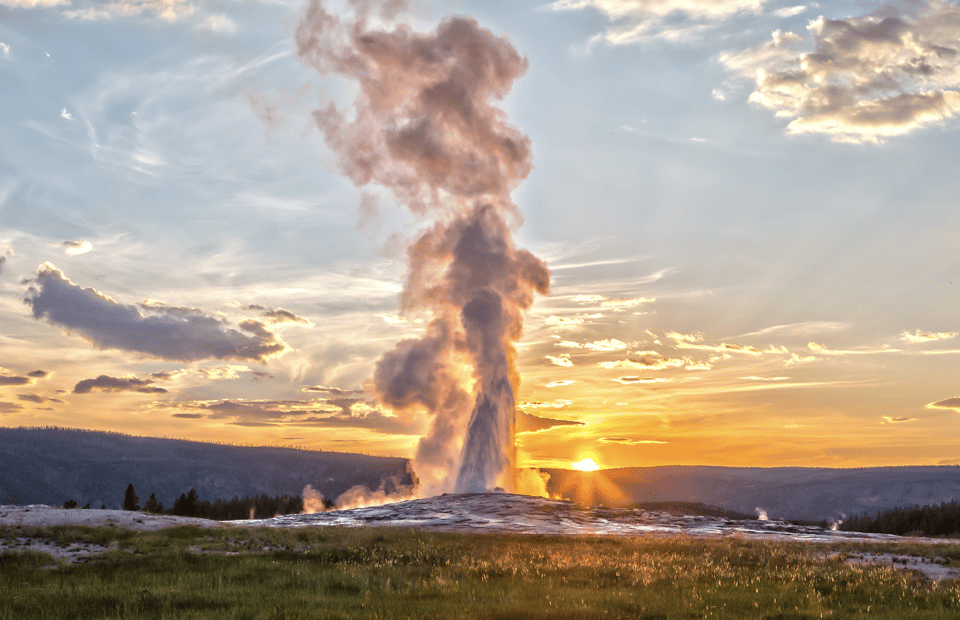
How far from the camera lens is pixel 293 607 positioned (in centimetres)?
1745

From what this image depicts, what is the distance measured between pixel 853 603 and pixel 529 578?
9145 millimetres

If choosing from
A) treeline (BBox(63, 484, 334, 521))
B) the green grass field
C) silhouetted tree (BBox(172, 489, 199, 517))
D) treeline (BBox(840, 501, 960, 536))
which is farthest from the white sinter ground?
treeline (BBox(840, 501, 960, 536))

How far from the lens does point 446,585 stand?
21.1 m

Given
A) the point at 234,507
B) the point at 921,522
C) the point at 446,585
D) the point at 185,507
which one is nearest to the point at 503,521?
the point at 446,585

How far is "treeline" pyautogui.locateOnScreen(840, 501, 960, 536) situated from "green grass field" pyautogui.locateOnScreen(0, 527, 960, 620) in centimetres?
13154

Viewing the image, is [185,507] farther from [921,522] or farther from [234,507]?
[921,522]

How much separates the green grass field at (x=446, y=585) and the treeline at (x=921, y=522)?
132m

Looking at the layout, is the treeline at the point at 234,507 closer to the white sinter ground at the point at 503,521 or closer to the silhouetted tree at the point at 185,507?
Result: the silhouetted tree at the point at 185,507

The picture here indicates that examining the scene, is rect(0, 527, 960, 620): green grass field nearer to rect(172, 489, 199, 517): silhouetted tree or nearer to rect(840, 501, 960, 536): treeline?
rect(172, 489, 199, 517): silhouetted tree

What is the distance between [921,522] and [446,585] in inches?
6507

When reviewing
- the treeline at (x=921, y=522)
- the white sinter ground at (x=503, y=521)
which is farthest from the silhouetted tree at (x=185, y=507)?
the treeline at (x=921, y=522)

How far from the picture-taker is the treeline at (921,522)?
143375 mm

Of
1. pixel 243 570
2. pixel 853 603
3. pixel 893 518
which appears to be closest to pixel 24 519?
pixel 243 570

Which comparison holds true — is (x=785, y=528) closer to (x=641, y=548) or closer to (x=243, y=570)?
(x=641, y=548)
